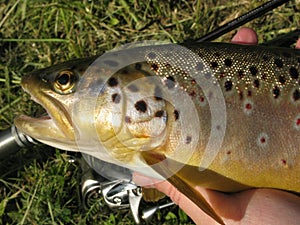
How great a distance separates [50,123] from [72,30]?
1298mm

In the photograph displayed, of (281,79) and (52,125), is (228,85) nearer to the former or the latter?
(281,79)

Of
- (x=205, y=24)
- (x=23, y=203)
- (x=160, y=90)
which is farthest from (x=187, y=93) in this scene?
(x=23, y=203)

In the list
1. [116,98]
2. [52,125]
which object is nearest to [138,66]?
[116,98]

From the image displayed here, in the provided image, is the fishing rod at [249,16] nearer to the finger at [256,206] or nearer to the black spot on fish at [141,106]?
the black spot on fish at [141,106]

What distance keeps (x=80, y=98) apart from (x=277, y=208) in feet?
3.10

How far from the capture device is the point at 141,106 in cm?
186

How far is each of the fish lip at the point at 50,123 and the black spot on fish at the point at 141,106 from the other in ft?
0.88

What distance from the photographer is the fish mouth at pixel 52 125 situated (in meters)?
1.87

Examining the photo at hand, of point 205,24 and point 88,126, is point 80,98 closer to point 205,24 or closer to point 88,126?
point 88,126

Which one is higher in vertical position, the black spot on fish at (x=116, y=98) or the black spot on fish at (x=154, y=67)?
the black spot on fish at (x=154, y=67)

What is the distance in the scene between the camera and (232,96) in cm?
193

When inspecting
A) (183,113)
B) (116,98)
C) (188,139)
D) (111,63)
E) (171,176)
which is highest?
(111,63)

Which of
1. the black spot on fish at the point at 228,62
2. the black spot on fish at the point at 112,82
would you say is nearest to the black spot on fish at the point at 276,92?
the black spot on fish at the point at 228,62

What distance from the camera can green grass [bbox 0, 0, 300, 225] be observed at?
9.52 feet
